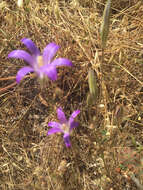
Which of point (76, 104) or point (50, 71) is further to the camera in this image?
point (76, 104)

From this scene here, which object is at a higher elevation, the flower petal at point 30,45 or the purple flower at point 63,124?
the flower petal at point 30,45

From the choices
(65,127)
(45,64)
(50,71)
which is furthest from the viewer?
(65,127)

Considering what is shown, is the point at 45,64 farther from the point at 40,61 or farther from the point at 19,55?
the point at 19,55

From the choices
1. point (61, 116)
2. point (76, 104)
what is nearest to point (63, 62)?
point (61, 116)

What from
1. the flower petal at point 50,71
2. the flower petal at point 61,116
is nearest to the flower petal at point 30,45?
the flower petal at point 50,71

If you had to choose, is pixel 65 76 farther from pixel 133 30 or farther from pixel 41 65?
pixel 133 30

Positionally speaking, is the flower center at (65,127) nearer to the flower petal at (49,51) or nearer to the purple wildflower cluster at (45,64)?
the purple wildflower cluster at (45,64)
